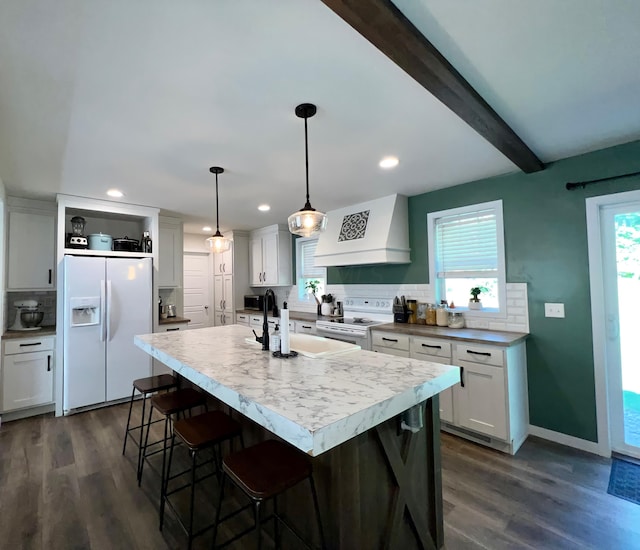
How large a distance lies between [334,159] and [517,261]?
6.41ft

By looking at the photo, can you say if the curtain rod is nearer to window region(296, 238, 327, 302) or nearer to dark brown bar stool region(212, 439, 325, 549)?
dark brown bar stool region(212, 439, 325, 549)

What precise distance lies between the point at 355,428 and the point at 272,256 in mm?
Answer: 4663

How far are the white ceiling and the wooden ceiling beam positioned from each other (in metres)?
0.06

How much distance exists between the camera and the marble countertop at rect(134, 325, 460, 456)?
Result: 39.9 inches

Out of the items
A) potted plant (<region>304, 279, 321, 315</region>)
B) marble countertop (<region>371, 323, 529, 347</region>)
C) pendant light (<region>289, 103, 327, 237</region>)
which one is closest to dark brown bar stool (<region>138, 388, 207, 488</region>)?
pendant light (<region>289, 103, 327, 237</region>)

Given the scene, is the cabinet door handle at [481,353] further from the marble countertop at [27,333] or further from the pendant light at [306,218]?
the marble countertop at [27,333]

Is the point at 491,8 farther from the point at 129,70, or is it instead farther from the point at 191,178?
the point at 191,178

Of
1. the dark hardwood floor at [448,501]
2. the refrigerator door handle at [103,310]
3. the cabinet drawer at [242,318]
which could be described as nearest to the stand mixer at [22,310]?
the refrigerator door handle at [103,310]

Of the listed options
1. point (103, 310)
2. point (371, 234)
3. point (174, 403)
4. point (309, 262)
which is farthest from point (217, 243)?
point (309, 262)

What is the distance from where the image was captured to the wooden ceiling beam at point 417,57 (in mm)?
1139

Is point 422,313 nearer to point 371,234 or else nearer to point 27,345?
point 371,234

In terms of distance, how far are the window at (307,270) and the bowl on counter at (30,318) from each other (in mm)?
3420

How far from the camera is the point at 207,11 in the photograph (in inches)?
47.3

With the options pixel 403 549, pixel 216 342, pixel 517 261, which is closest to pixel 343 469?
pixel 403 549
